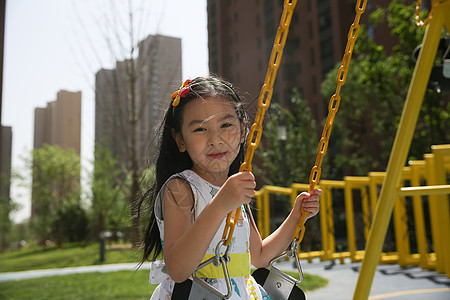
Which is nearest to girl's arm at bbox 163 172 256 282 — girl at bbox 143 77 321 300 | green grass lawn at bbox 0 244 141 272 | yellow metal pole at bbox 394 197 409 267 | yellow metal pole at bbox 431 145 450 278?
girl at bbox 143 77 321 300

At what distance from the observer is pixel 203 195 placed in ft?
3.56

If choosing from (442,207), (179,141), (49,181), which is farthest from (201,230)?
(49,181)

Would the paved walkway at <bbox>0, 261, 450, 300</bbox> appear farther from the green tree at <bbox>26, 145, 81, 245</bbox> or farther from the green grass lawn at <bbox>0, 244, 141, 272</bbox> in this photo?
the green tree at <bbox>26, 145, 81, 245</bbox>

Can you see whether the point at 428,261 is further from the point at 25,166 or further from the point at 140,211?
the point at 25,166

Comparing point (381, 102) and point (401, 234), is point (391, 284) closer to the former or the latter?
point (401, 234)

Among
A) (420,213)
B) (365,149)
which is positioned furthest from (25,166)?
(420,213)

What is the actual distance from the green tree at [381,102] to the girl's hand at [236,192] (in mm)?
7878

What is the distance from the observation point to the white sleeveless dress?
104 centimetres

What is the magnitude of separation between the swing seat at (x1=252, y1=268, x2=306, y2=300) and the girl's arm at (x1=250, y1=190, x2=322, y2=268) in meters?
0.14

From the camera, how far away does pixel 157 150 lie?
1232mm

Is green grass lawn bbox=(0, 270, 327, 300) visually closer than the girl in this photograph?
No

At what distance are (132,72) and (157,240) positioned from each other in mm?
5873

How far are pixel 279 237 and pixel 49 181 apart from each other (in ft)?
77.9

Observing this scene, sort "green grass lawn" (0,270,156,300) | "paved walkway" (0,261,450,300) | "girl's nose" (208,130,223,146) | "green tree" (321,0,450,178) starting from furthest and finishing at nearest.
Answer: "green tree" (321,0,450,178) < "green grass lawn" (0,270,156,300) < "paved walkway" (0,261,450,300) < "girl's nose" (208,130,223,146)
